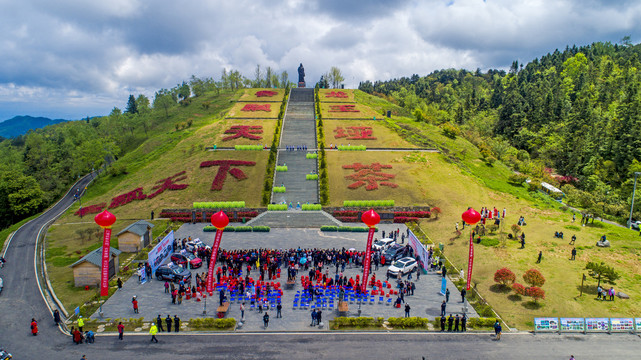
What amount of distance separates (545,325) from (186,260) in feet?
84.8

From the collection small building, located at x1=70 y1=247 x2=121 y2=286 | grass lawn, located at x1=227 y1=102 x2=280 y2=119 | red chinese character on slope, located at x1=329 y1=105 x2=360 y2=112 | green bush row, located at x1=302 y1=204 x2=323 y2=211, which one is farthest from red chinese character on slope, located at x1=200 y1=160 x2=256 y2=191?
red chinese character on slope, located at x1=329 y1=105 x2=360 y2=112

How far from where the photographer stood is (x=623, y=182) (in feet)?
175

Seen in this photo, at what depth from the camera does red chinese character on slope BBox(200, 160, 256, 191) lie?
155 ft

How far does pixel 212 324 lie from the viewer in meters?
20.9

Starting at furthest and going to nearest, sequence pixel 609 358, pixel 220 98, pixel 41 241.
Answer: pixel 220 98 → pixel 41 241 → pixel 609 358

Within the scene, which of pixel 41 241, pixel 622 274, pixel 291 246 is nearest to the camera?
pixel 622 274

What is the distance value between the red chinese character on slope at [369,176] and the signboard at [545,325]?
27.5 m

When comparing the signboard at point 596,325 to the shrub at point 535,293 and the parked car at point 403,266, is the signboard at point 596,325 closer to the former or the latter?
the shrub at point 535,293

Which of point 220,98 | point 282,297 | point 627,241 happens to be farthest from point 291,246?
point 220,98

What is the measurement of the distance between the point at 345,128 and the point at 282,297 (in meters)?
49.8

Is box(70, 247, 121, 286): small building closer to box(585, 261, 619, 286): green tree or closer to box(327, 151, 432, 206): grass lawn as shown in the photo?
box(327, 151, 432, 206): grass lawn

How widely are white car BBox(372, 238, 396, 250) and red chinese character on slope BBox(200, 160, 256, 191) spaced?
2306 cm

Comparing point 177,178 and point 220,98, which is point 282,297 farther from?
point 220,98

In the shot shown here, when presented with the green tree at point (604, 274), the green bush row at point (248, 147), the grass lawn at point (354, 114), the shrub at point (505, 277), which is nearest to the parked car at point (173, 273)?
the shrub at point (505, 277)
